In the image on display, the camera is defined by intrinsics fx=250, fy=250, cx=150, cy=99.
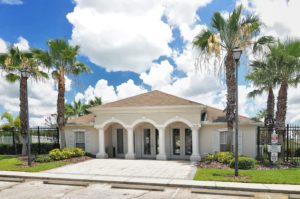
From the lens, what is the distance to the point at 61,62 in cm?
1883

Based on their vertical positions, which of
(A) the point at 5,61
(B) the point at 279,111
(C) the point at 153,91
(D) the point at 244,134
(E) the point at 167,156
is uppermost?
(A) the point at 5,61

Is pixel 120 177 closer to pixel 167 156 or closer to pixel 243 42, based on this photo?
pixel 167 156

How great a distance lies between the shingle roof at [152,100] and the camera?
18.3 metres

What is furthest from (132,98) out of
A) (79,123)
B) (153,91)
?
(79,123)

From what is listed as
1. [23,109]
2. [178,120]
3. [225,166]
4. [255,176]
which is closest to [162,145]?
[178,120]

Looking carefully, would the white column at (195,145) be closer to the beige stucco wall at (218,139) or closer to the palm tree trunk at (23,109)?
the beige stucco wall at (218,139)

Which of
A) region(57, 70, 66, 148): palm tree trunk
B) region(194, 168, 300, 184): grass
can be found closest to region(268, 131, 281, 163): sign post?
region(194, 168, 300, 184): grass

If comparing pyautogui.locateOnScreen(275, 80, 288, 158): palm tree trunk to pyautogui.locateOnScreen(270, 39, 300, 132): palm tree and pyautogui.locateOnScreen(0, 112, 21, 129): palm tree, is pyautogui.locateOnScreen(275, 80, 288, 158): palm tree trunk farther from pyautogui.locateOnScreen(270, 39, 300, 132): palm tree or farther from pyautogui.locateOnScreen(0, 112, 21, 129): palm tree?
pyautogui.locateOnScreen(0, 112, 21, 129): palm tree

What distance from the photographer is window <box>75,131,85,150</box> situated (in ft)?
68.5

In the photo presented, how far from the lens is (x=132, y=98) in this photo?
66.8 ft

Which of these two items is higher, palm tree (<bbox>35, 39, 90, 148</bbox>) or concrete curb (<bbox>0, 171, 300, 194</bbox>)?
palm tree (<bbox>35, 39, 90, 148</bbox>)

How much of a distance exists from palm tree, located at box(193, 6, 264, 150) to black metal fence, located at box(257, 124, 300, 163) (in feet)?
9.54

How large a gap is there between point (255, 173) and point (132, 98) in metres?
11.1

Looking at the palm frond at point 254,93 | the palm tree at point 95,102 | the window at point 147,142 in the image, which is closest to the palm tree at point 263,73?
the palm frond at point 254,93
